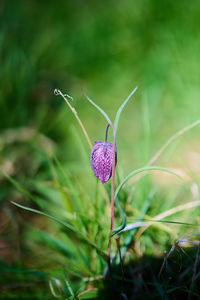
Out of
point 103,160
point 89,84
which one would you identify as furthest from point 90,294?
point 89,84

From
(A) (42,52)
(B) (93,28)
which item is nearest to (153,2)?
(B) (93,28)

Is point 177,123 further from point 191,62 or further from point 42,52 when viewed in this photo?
point 42,52

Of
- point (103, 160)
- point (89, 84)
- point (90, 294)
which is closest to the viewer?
point (103, 160)

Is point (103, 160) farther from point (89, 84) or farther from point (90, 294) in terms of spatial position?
point (89, 84)

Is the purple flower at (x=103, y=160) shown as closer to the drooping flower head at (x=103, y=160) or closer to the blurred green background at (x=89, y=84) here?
the drooping flower head at (x=103, y=160)

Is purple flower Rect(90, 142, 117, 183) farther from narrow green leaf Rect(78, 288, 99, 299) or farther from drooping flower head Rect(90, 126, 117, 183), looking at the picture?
narrow green leaf Rect(78, 288, 99, 299)

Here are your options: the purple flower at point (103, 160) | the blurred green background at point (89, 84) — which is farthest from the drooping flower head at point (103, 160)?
the blurred green background at point (89, 84)

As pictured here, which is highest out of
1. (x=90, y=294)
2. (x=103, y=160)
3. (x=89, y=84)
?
(x=89, y=84)
